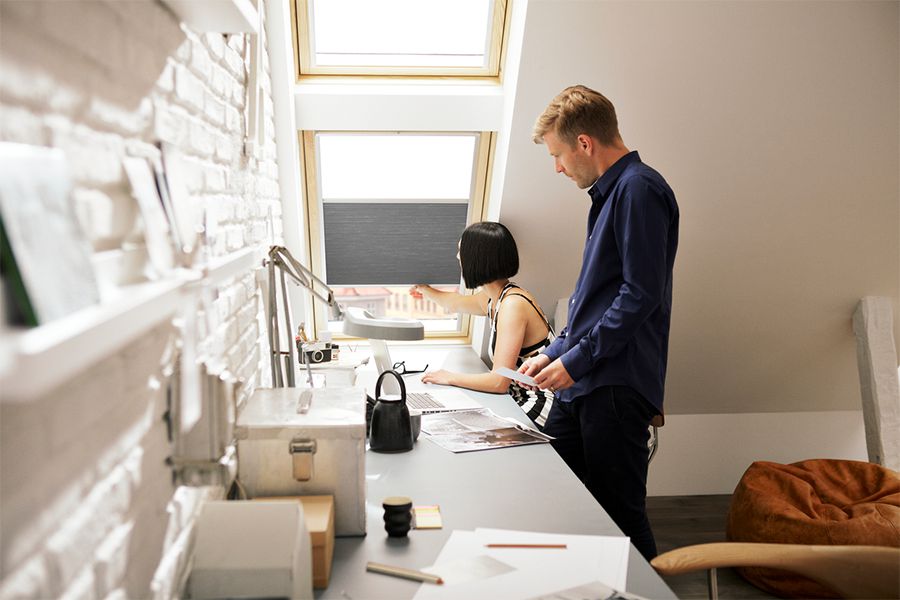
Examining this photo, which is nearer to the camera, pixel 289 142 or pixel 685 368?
Result: pixel 289 142

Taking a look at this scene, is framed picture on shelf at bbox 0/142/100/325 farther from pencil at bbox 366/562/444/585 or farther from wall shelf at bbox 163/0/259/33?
pencil at bbox 366/562/444/585

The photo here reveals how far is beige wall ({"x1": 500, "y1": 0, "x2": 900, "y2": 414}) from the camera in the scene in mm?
2680

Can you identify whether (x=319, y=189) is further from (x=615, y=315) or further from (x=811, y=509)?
(x=811, y=509)

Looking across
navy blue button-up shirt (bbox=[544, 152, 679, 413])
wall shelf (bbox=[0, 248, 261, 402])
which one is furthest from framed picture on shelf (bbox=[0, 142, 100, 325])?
navy blue button-up shirt (bbox=[544, 152, 679, 413])

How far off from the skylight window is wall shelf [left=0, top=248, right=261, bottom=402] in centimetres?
244

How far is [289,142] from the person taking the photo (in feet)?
9.85

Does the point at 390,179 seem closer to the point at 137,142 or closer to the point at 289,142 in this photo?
the point at 289,142

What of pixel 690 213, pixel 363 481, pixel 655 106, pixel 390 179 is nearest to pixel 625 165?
pixel 655 106

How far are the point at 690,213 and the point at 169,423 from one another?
8.47 feet

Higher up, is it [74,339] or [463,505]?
[74,339]

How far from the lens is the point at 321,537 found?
128cm

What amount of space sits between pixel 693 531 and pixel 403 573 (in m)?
2.66

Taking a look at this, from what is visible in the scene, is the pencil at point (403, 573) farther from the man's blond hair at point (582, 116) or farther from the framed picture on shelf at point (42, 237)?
the man's blond hair at point (582, 116)

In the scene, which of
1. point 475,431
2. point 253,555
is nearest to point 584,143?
point 475,431
